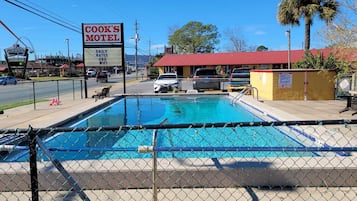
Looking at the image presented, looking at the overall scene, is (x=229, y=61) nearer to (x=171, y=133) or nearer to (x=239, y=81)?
(x=239, y=81)

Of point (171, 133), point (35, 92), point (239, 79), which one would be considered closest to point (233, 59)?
point (239, 79)

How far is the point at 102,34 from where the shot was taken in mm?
20062

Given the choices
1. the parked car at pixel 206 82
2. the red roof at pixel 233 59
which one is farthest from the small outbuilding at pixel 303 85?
the red roof at pixel 233 59

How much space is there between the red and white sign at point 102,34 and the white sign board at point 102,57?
0.46m

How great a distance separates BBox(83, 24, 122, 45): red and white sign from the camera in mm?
19719

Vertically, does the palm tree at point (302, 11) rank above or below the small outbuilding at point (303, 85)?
above

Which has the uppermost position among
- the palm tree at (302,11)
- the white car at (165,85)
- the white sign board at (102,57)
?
the palm tree at (302,11)

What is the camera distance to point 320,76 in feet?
52.0

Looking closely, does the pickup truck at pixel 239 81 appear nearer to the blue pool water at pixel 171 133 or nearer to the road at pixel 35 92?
the blue pool water at pixel 171 133

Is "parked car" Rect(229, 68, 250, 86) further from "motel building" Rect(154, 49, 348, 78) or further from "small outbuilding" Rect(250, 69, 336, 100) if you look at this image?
"motel building" Rect(154, 49, 348, 78)

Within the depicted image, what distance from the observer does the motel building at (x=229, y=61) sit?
1690 inches

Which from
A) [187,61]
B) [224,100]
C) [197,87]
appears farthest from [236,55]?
[224,100]

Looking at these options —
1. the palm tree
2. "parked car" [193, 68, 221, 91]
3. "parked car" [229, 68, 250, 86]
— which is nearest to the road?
"parked car" [193, 68, 221, 91]

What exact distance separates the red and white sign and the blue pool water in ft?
13.2
